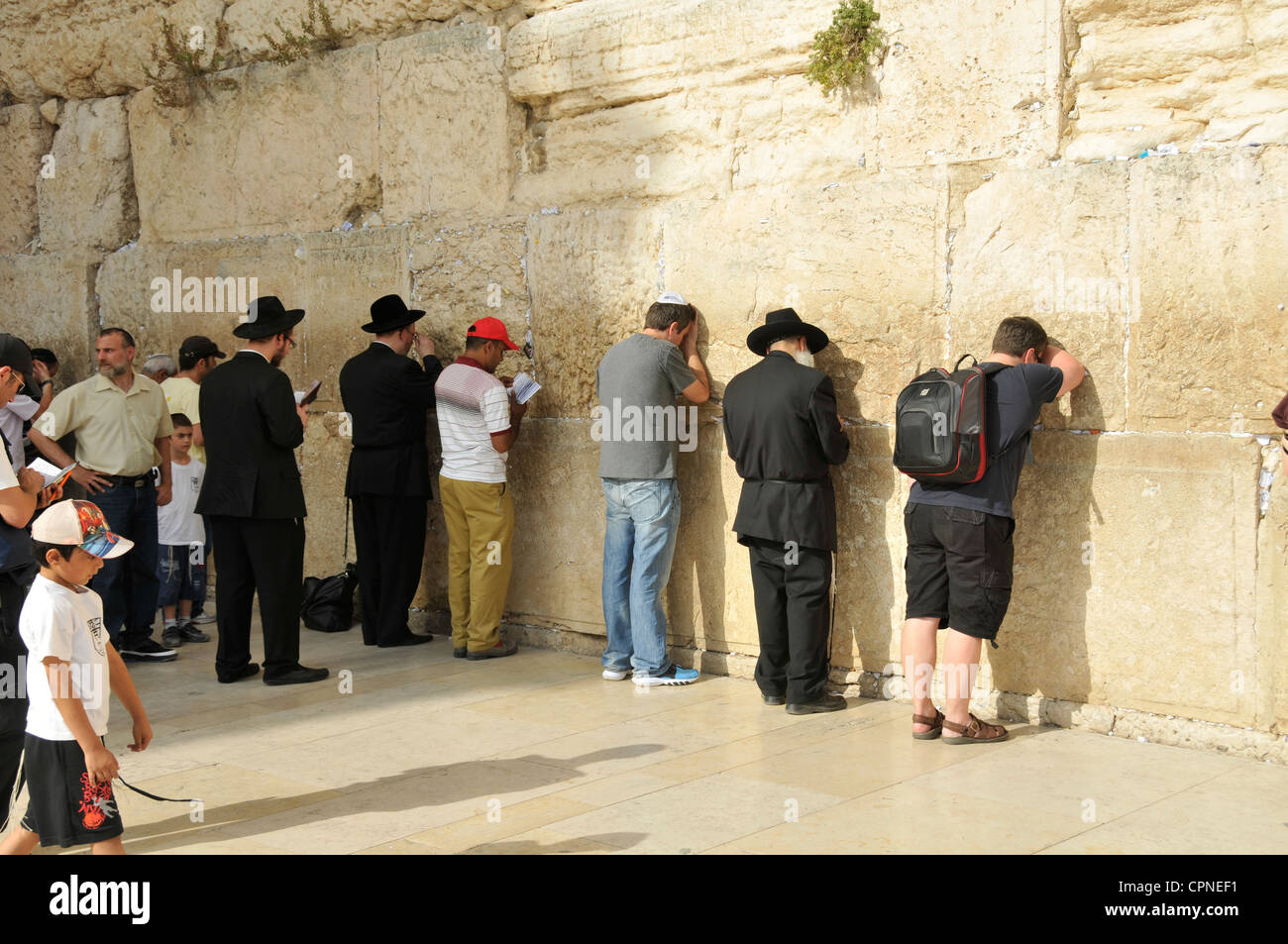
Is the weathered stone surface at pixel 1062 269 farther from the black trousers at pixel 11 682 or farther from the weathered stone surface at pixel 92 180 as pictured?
the weathered stone surface at pixel 92 180

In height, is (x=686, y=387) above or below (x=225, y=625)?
above

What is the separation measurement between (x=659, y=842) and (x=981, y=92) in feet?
10.7

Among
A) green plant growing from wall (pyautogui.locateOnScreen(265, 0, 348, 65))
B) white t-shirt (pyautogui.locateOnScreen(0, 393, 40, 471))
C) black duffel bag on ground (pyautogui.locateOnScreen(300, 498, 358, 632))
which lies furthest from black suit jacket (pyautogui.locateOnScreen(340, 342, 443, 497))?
green plant growing from wall (pyautogui.locateOnScreen(265, 0, 348, 65))

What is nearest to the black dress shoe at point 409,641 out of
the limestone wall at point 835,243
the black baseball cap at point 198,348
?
the limestone wall at point 835,243

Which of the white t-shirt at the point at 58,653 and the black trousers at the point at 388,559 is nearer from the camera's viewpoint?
the white t-shirt at the point at 58,653

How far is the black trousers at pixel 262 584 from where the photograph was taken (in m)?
6.27

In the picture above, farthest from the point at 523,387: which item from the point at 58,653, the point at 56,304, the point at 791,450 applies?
the point at 56,304

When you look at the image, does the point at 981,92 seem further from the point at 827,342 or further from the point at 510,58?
the point at 510,58

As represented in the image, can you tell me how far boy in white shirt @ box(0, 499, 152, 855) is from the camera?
347cm

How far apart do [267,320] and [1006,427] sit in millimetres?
3498

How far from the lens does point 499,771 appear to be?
4.80 metres

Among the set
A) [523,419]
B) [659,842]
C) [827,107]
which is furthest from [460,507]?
[659,842]

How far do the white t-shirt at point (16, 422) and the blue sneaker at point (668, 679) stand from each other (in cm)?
279

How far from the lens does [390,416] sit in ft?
23.1
